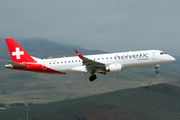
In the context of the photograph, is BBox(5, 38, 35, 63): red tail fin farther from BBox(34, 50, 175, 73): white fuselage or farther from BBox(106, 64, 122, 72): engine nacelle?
BBox(106, 64, 122, 72): engine nacelle

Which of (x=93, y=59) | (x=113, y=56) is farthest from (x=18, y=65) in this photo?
(x=113, y=56)

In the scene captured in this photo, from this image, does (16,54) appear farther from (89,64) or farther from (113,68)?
(113,68)

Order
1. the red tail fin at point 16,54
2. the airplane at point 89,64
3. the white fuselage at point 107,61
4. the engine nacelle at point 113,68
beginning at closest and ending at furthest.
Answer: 1. the engine nacelle at point 113,68
2. the airplane at point 89,64
3. the white fuselage at point 107,61
4. the red tail fin at point 16,54

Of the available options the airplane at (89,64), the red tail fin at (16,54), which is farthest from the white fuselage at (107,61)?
the red tail fin at (16,54)

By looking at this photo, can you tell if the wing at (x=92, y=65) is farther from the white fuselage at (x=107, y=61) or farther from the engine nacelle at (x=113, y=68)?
the white fuselage at (x=107, y=61)

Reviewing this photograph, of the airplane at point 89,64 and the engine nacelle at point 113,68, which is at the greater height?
the airplane at point 89,64

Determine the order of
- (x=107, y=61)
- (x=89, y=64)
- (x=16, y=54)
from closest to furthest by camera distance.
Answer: (x=89, y=64)
(x=107, y=61)
(x=16, y=54)

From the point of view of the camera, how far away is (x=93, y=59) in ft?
208

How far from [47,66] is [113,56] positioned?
1535 cm

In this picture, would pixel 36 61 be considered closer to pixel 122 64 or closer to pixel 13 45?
pixel 13 45

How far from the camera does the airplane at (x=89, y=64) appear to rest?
62.1 meters

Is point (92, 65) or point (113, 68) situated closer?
point (92, 65)

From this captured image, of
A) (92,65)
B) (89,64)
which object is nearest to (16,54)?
(89,64)

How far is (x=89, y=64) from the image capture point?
200ft
